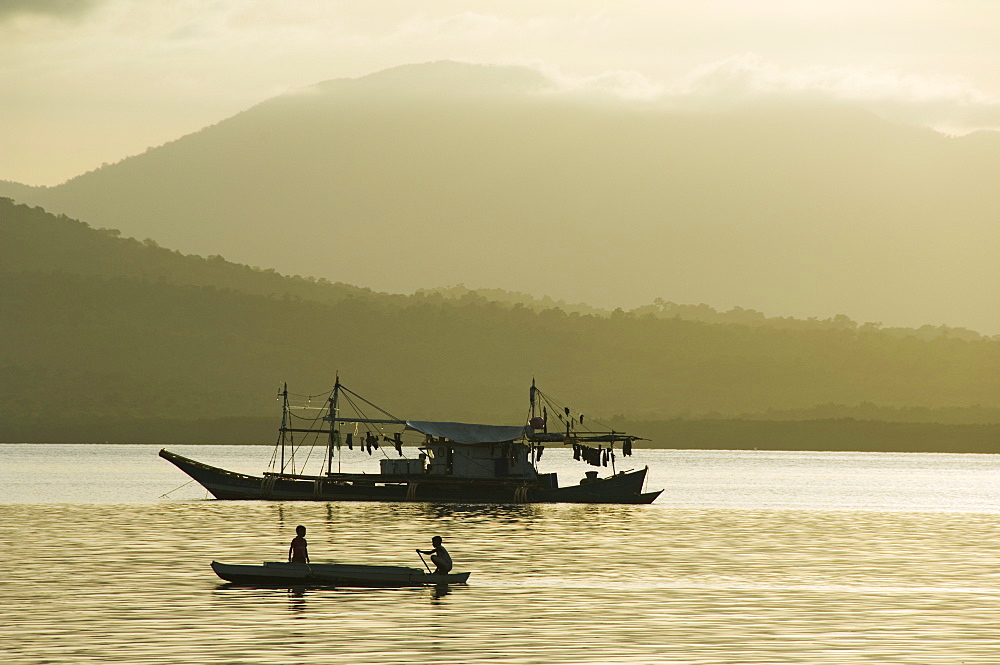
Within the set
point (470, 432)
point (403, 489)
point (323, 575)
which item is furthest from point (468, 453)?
point (323, 575)

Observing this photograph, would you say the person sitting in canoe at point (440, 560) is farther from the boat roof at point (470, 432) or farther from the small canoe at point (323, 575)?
the boat roof at point (470, 432)

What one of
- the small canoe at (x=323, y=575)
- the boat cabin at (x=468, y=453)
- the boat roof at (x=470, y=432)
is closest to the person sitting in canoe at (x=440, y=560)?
the small canoe at (x=323, y=575)

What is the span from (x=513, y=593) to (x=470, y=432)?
55847 mm

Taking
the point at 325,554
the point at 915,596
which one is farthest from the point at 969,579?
the point at 325,554

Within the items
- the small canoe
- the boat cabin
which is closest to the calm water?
the small canoe

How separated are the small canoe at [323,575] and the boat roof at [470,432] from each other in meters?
54.2

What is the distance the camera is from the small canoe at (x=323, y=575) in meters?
53.8

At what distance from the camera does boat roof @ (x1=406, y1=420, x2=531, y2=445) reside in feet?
361

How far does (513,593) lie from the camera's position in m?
55.0

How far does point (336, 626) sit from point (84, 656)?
895 centimetres

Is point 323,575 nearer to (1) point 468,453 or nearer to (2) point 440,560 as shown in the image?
(2) point 440,560

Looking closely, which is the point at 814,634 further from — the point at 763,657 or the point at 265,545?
the point at 265,545

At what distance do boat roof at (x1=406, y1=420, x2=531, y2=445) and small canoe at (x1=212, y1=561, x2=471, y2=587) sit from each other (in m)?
54.2

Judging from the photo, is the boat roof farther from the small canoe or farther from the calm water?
the small canoe
